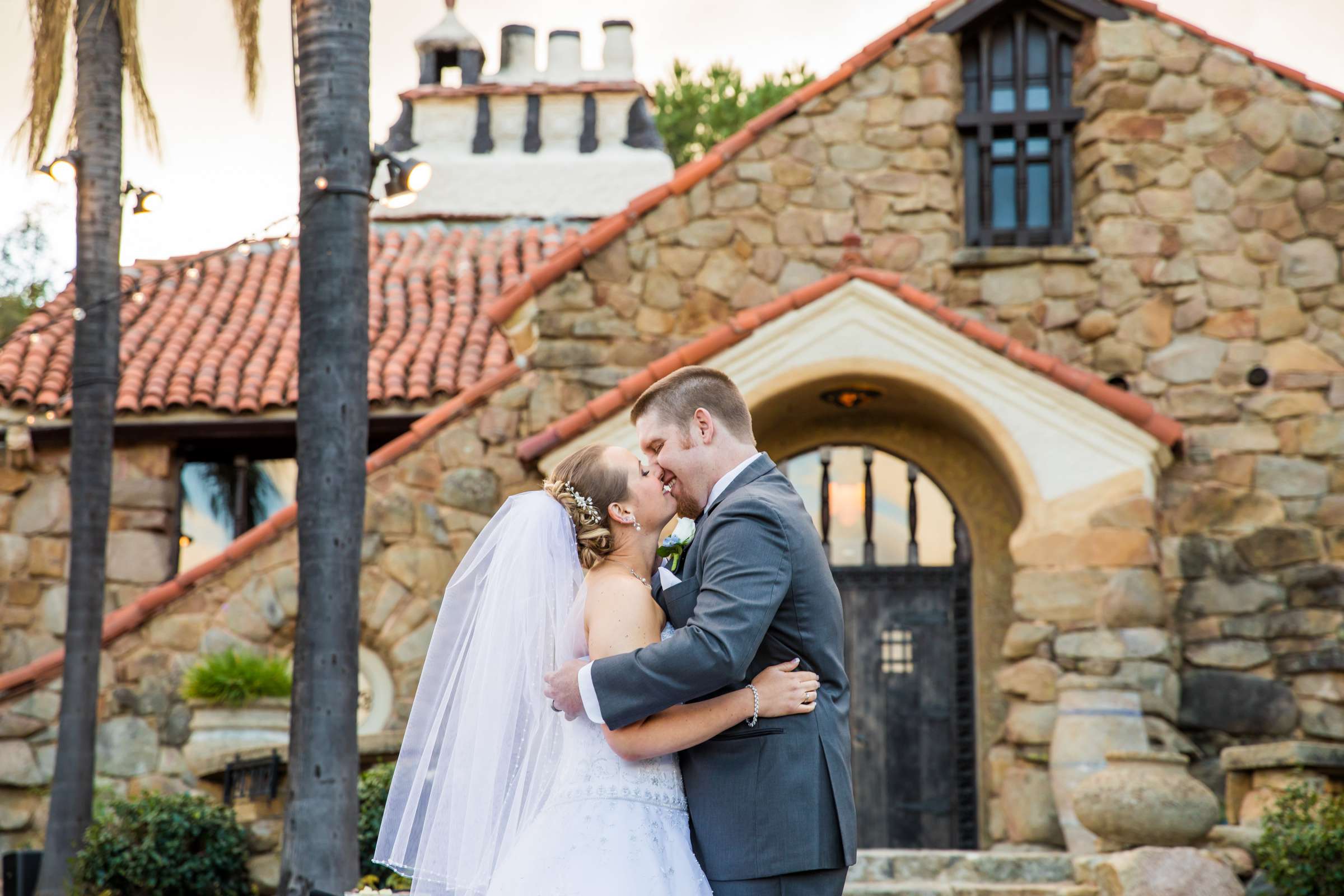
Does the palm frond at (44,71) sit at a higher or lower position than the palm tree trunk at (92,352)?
higher

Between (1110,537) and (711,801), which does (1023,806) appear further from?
(711,801)

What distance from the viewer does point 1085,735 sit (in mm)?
8656

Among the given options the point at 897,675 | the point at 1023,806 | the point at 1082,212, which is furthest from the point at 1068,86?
the point at 1023,806

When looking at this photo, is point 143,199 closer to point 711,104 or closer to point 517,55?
point 517,55

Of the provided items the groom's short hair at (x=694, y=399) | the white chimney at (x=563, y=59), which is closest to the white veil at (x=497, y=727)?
the groom's short hair at (x=694, y=399)

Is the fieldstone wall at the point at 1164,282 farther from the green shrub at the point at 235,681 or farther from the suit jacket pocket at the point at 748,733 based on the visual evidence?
the suit jacket pocket at the point at 748,733

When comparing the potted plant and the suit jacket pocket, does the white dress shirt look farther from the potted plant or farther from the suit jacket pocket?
the potted plant

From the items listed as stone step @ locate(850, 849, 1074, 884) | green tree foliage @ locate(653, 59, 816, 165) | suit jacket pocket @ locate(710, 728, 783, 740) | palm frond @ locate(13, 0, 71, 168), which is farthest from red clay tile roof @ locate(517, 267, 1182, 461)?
green tree foliage @ locate(653, 59, 816, 165)

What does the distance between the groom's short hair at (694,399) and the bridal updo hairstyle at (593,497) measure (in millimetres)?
185

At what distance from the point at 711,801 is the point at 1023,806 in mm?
5784

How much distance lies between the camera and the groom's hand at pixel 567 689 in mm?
3799

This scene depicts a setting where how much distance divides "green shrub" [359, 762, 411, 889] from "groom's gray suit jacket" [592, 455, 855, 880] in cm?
387

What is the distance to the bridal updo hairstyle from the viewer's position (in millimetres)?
4062

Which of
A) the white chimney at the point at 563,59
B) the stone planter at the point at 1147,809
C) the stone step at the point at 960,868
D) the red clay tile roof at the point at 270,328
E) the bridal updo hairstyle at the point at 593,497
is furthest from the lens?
the white chimney at the point at 563,59
